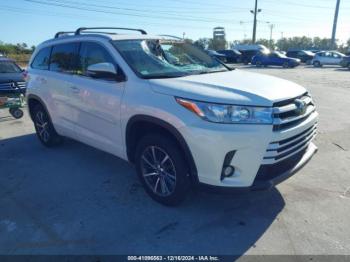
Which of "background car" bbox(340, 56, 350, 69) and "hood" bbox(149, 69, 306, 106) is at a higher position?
"hood" bbox(149, 69, 306, 106)

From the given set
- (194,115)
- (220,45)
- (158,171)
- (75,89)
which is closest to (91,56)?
(75,89)

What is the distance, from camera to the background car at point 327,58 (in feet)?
101

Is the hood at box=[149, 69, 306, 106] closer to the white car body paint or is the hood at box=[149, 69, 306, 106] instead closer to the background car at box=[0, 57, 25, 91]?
the white car body paint

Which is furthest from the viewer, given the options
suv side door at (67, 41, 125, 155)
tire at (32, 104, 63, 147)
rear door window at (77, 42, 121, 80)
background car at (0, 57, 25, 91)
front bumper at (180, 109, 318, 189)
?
background car at (0, 57, 25, 91)

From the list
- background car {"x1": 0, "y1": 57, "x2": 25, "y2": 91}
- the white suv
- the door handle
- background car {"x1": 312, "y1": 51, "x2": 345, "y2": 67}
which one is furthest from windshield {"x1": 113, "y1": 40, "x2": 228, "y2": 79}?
background car {"x1": 312, "y1": 51, "x2": 345, "y2": 67}

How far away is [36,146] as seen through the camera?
20.1ft

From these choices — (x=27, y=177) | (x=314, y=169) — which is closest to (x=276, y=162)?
(x=314, y=169)

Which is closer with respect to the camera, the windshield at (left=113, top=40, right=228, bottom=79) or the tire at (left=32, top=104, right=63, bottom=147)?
the windshield at (left=113, top=40, right=228, bottom=79)

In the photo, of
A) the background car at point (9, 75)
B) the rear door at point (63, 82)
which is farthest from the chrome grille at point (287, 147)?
the background car at point (9, 75)

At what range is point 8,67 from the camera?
10.4 m

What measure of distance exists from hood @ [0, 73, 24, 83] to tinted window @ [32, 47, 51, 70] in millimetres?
4318

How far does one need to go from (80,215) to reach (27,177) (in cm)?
156

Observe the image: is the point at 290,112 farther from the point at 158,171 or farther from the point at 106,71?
the point at 106,71

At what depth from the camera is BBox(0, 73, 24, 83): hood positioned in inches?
375
